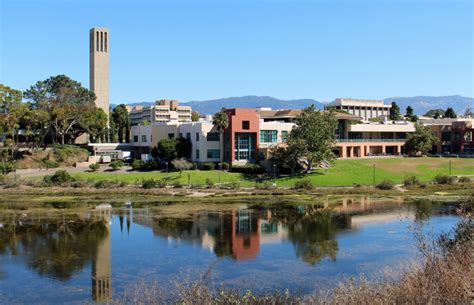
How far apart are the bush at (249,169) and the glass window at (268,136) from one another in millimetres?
8406

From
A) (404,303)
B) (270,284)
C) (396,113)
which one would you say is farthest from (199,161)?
(396,113)

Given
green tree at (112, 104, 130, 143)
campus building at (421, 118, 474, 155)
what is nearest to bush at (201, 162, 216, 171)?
green tree at (112, 104, 130, 143)

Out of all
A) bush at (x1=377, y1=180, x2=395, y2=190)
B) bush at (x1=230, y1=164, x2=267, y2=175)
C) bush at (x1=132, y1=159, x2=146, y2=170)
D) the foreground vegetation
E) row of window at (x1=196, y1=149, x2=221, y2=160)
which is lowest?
the foreground vegetation

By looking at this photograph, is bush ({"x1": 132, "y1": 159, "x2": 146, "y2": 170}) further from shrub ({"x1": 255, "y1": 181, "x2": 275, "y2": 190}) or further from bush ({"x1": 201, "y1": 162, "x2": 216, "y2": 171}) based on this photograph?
shrub ({"x1": 255, "y1": 181, "x2": 275, "y2": 190})

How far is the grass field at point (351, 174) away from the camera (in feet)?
260

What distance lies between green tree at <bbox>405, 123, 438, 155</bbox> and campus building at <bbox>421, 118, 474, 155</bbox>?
5.45 meters

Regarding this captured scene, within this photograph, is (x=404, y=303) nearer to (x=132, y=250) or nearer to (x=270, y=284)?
(x=270, y=284)

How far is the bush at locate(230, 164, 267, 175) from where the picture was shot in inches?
3274

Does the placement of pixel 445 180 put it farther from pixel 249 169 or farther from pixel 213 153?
pixel 213 153

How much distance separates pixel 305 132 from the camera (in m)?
81.5

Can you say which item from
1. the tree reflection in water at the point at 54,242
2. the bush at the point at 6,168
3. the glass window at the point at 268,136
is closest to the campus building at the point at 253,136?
the glass window at the point at 268,136

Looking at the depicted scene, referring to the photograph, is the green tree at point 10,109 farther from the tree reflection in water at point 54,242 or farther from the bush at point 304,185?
the bush at point 304,185

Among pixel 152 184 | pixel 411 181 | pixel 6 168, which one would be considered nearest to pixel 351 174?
pixel 411 181

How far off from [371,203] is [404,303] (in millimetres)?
45032
